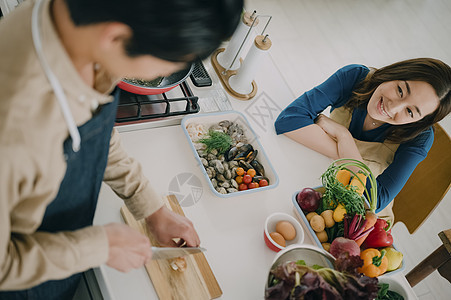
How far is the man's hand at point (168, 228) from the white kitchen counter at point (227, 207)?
103 millimetres

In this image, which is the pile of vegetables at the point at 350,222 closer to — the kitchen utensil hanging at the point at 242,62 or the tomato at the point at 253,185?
the tomato at the point at 253,185

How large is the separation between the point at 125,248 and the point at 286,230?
22.5 inches

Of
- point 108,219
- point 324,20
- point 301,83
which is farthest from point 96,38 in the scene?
point 324,20

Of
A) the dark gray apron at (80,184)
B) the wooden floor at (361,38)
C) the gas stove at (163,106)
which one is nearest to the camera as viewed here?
the dark gray apron at (80,184)

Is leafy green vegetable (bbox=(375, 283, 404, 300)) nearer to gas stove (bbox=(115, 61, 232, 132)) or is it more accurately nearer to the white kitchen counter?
the white kitchen counter

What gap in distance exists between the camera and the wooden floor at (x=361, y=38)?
8.82ft

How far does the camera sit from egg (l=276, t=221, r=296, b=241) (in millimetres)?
1115

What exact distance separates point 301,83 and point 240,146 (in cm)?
205

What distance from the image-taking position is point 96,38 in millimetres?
497

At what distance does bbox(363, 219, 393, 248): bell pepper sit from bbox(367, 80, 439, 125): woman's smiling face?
1.61 feet

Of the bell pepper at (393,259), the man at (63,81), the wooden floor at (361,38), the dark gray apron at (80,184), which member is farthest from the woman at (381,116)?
the wooden floor at (361,38)

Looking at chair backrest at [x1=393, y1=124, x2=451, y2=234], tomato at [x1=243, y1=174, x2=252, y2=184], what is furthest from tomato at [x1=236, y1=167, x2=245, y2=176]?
chair backrest at [x1=393, y1=124, x2=451, y2=234]

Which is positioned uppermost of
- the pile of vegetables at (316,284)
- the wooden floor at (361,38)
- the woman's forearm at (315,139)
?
the pile of vegetables at (316,284)

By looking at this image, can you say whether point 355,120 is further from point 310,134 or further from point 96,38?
point 96,38
